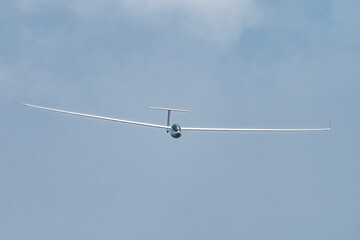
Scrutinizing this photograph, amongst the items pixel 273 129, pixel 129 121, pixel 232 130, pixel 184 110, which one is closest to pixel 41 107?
pixel 129 121

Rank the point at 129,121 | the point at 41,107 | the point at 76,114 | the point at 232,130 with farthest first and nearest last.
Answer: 1. the point at 232,130
2. the point at 129,121
3. the point at 76,114
4. the point at 41,107

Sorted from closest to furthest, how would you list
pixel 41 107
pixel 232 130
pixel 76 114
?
pixel 41 107 → pixel 76 114 → pixel 232 130

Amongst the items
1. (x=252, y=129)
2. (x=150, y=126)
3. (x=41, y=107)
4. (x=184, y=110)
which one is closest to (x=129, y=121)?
(x=150, y=126)

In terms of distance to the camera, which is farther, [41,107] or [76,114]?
[76,114]

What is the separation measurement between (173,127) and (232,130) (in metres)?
17.8

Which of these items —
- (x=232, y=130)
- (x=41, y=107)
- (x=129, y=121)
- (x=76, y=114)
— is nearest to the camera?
(x=41, y=107)

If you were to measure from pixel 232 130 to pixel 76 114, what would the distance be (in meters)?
28.9

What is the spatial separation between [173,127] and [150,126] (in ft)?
26.6

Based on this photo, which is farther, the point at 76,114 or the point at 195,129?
the point at 195,129

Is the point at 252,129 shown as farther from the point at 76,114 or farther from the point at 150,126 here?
the point at 76,114

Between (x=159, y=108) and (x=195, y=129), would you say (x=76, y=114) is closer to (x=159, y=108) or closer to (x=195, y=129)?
(x=159, y=108)

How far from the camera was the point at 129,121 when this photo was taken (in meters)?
89.4

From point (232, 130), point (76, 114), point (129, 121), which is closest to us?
point (76, 114)

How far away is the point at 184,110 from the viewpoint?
8994cm
